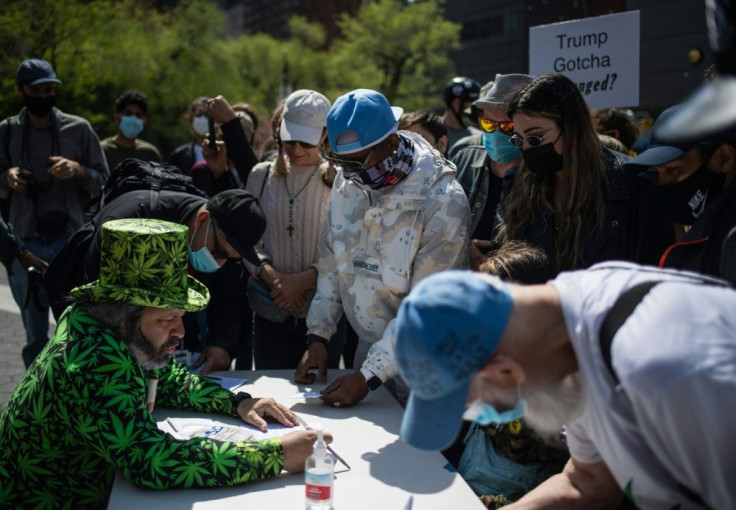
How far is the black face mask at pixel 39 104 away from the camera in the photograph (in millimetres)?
4715

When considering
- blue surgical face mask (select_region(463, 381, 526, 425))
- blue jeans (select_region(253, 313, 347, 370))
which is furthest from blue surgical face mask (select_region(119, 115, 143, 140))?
blue surgical face mask (select_region(463, 381, 526, 425))

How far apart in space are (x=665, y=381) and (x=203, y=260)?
87.7 inches

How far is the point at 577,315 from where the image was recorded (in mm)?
1294

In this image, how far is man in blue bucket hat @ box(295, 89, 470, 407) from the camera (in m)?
2.71

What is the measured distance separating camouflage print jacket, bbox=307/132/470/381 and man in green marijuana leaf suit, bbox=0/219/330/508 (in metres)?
0.74

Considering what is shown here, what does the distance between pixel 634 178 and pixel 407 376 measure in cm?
177

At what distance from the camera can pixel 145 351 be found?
86.8 inches

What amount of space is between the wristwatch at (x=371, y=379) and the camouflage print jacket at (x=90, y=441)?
601 millimetres

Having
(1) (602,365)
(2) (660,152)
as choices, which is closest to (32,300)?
(2) (660,152)

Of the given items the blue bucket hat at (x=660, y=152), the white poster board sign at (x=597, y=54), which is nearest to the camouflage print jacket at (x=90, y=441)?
the blue bucket hat at (x=660, y=152)

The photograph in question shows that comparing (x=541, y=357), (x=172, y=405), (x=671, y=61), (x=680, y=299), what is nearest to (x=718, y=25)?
(x=680, y=299)

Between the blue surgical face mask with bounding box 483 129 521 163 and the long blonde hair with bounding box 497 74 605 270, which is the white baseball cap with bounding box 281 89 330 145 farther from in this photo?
the long blonde hair with bounding box 497 74 605 270

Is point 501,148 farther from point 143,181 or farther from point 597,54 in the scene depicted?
point 143,181

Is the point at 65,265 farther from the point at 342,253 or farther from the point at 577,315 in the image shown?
the point at 577,315
